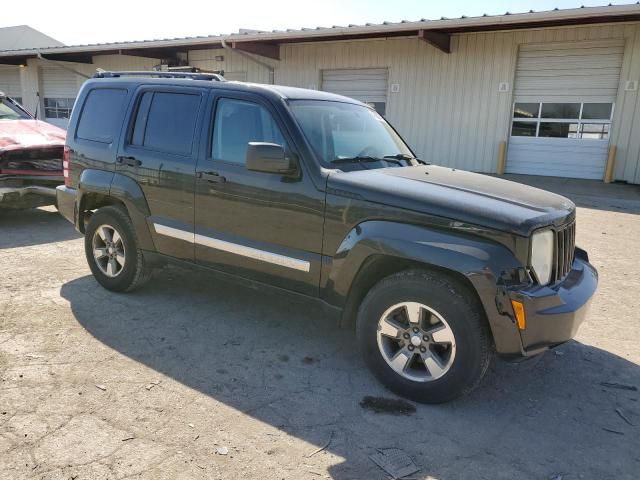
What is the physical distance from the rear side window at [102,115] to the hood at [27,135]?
249 cm

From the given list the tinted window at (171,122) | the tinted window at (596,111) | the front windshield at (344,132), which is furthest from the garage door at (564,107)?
the tinted window at (171,122)

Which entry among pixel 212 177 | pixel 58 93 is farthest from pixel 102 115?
pixel 58 93

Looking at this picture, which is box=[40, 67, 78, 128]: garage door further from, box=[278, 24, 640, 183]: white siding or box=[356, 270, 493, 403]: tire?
box=[356, 270, 493, 403]: tire

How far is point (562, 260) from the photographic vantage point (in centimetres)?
326

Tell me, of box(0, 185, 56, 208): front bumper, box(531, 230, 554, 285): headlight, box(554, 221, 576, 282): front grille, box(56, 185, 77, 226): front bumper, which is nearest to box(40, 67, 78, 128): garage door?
box(0, 185, 56, 208): front bumper

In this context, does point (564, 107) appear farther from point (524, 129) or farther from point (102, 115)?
point (102, 115)

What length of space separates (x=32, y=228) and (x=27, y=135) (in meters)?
1.43

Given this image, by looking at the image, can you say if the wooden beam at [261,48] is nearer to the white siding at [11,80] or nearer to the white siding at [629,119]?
the white siding at [629,119]

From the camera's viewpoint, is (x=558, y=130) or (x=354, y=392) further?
(x=558, y=130)

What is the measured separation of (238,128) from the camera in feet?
13.1

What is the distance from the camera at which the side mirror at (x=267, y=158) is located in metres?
3.49

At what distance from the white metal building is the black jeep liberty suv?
10155 millimetres

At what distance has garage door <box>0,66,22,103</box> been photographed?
2562cm

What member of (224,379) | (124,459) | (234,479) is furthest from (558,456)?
(124,459)
